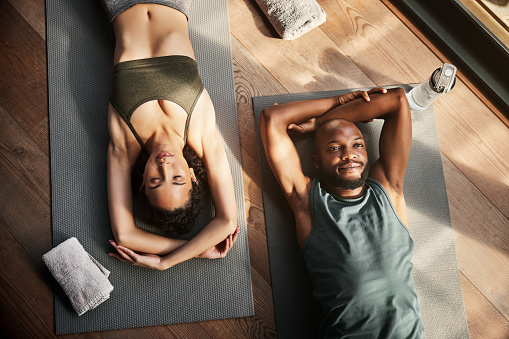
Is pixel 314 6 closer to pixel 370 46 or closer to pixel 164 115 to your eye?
pixel 370 46

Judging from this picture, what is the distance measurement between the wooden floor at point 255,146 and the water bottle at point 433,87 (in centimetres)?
14

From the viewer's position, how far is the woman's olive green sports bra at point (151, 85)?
5.22ft

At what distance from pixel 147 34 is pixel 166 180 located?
0.72 metres

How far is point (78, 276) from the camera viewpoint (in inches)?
62.9

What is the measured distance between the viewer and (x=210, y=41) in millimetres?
1929

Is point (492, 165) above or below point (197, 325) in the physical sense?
above

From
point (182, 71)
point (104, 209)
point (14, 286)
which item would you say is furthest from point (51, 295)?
point (182, 71)

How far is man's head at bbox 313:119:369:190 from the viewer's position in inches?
61.3

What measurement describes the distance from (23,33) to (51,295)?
1336mm

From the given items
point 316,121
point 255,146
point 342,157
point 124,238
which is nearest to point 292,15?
point 316,121

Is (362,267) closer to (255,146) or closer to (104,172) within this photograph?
(255,146)

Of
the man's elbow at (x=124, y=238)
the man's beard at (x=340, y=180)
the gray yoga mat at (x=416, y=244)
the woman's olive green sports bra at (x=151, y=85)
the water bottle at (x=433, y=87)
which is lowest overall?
the gray yoga mat at (x=416, y=244)

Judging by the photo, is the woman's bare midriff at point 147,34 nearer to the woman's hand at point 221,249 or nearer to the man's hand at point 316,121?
the man's hand at point 316,121

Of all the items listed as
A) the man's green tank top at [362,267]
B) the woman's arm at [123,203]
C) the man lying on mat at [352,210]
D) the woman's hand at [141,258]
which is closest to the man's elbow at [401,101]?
the man lying on mat at [352,210]
